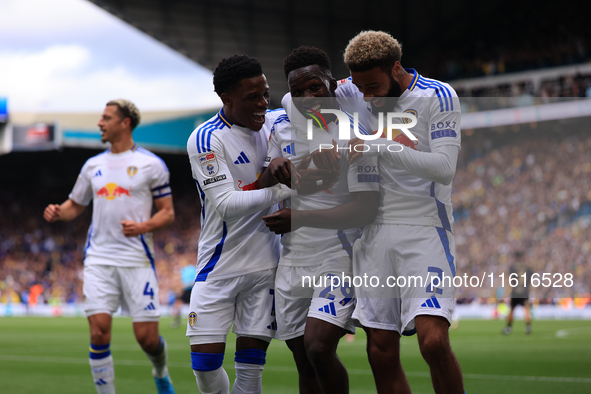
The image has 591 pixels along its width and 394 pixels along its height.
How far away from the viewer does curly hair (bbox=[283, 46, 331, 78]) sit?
3309 mm

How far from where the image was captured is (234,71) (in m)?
3.56

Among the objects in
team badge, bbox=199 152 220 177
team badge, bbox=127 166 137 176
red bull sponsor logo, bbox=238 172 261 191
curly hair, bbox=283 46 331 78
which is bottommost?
red bull sponsor logo, bbox=238 172 261 191

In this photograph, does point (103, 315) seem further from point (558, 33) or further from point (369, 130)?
point (558, 33)

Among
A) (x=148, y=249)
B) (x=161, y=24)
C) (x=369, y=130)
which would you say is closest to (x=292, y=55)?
(x=369, y=130)

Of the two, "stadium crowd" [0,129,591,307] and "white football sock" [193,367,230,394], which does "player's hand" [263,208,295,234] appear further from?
"stadium crowd" [0,129,591,307]

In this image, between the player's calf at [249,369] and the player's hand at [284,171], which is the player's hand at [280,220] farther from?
the player's calf at [249,369]

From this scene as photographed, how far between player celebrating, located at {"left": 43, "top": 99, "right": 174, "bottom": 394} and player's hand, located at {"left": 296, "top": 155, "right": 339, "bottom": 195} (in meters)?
2.24

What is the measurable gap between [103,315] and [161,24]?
72.3 ft

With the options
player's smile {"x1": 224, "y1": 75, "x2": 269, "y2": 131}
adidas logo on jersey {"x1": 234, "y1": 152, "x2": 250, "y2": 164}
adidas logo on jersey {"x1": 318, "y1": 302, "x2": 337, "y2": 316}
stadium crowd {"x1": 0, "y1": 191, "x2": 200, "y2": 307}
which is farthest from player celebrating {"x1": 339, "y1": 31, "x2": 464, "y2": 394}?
stadium crowd {"x1": 0, "y1": 191, "x2": 200, "y2": 307}

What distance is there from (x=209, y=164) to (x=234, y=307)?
0.86 m

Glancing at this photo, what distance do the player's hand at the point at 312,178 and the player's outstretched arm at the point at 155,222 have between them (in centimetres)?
221

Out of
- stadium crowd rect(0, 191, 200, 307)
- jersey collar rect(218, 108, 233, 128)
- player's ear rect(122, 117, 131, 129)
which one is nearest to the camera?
jersey collar rect(218, 108, 233, 128)

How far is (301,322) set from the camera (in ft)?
11.4

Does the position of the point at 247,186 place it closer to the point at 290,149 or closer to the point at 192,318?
the point at 290,149
